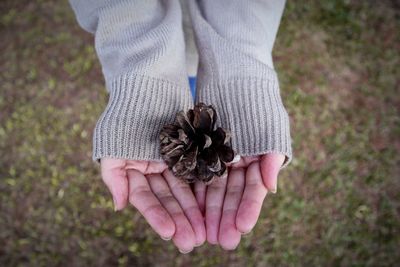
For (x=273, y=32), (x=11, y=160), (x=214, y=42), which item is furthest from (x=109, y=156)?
(x=11, y=160)

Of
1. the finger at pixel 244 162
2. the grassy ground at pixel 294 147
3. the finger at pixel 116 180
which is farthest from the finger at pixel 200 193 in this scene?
the grassy ground at pixel 294 147

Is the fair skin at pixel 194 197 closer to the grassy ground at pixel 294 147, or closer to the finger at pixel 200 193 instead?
the finger at pixel 200 193

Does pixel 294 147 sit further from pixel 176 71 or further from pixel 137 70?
pixel 137 70

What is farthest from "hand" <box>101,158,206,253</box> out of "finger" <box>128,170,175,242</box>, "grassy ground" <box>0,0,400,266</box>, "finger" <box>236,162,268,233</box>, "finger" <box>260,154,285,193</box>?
"grassy ground" <box>0,0,400,266</box>

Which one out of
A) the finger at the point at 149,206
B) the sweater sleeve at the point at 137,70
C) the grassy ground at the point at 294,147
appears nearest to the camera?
the finger at the point at 149,206

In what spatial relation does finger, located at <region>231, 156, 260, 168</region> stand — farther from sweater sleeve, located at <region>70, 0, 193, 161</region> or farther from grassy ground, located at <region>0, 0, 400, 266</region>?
grassy ground, located at <region>0, 0, 400, 266</region>

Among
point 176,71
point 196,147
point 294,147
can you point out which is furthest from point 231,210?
point 294,147

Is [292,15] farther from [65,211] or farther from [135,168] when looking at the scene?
[65,211]
